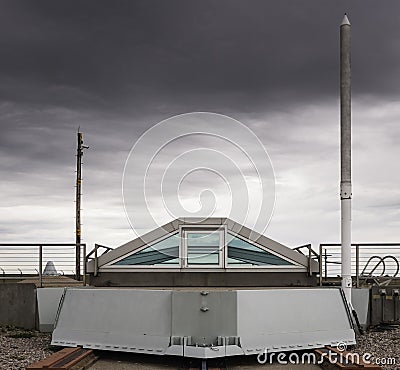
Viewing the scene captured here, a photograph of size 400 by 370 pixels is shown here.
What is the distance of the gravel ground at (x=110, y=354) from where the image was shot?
488 inches

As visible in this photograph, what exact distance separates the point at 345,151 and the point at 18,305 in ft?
28.6

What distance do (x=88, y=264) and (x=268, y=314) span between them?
22.1 ft

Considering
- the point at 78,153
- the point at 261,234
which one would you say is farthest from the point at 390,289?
the point at 78,153

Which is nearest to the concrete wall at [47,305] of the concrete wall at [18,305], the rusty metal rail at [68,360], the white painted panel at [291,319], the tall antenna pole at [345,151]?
the concrete wall at [18,305]

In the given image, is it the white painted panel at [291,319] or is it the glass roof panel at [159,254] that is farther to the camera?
the glass roof panel at [159,254]

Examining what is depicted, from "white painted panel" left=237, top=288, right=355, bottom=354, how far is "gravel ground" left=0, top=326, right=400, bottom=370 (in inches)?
19.6

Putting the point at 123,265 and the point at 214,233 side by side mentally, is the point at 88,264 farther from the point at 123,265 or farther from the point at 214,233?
the point at 214,233

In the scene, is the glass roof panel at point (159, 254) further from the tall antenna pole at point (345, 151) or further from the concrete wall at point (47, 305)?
the tall antenna pole at point (345, 151)

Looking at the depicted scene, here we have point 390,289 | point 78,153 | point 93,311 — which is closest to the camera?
point 93,311

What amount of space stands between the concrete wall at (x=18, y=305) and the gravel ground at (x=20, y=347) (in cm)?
31

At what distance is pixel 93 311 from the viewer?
1351cm

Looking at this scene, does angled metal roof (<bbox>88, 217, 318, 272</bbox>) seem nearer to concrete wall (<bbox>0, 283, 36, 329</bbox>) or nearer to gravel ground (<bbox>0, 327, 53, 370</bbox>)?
concrete wall (<bbox>0, 283, 36, 329</bbox>)

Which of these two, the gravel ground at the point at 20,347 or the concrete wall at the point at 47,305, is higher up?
the concrete wall at the point at 47,305

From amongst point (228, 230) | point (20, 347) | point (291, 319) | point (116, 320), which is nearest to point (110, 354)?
point (116, 320)
